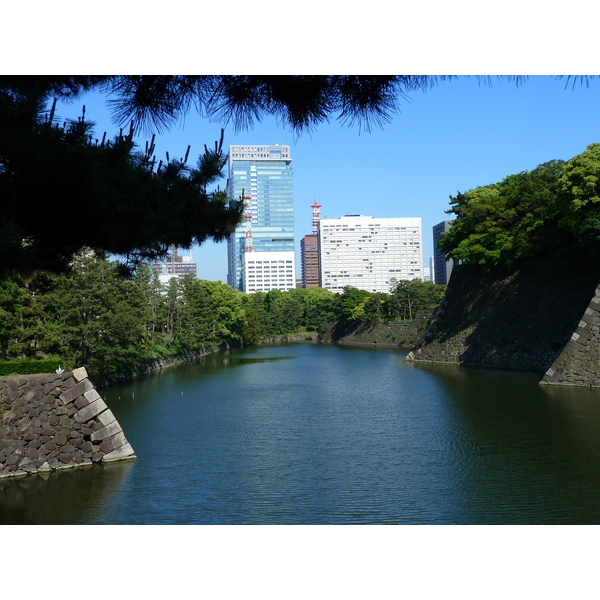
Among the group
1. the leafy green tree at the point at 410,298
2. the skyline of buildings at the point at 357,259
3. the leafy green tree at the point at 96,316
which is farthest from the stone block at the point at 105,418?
the leafy green tree at the point at 410,298

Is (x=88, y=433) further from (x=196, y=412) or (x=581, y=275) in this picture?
(x=581, y=275)

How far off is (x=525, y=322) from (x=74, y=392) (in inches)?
510

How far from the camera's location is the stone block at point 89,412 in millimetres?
7531

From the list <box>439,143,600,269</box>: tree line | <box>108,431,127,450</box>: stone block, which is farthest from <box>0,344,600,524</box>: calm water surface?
<box>439,143,600,269</box>: tree line

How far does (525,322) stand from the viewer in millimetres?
17000

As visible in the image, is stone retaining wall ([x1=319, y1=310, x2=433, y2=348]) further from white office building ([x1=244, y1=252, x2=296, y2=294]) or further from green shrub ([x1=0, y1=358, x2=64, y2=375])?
green shrub ([x1=0, y1=358, x2=64, y2=375])

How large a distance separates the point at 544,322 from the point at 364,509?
12.1m

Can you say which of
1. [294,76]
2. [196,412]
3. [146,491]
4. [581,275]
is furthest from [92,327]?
[581,275]

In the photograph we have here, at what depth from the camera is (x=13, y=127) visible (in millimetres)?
3547

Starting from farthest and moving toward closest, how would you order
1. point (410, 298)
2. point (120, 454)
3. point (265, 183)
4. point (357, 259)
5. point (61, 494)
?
point (357, 259) → point (410, 298) → point (265, 183) → point (120, 454) → point (61, 494)

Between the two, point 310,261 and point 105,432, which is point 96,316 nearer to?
point 105,432

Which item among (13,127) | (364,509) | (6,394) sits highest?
(13,127)

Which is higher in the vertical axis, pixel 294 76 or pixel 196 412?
pixel 294 76

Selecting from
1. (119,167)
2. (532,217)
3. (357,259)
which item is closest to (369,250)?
Result: (357,259)
